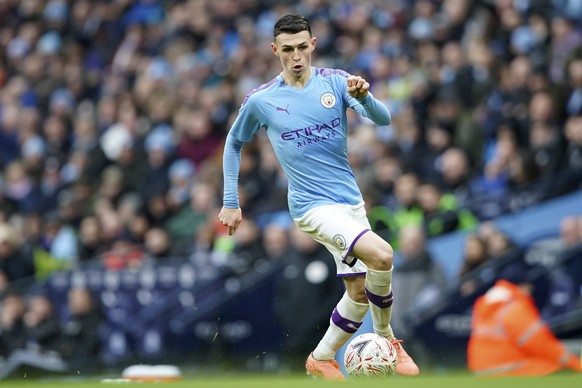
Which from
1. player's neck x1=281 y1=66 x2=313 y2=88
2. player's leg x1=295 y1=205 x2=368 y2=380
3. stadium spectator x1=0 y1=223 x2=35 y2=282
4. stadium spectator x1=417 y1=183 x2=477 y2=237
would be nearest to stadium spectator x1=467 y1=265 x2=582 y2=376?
player's leg x1=295 y1=205 x2=368 y2=380

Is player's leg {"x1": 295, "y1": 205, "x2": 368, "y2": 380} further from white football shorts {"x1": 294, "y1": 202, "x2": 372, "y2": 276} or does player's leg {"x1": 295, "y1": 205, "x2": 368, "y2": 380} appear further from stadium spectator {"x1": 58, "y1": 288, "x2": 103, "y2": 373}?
stadium spectator {"x1": 58, "y1": 288, "x2": 103, "y2": 373}

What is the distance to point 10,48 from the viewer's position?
23453 millimetres

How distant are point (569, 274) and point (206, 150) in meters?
7.16

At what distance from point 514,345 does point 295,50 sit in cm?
322

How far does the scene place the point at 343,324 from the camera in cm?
918

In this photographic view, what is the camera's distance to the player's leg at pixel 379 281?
845 cm

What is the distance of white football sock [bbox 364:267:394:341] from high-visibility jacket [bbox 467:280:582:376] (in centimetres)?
126

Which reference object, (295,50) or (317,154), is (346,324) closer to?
(317,154)

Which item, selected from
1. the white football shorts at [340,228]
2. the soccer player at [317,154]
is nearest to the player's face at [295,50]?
the soccer player at [317,154]

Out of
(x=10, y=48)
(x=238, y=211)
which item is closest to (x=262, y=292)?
(x=238, y=211)

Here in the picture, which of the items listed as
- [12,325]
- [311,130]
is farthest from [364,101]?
[12,325]

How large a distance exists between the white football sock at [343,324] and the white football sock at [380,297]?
165 millimetres

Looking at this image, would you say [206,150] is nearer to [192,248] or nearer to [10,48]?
[192,248]

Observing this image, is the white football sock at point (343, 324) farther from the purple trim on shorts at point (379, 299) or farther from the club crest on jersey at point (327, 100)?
the club crest on jersey at point (327, 100)
